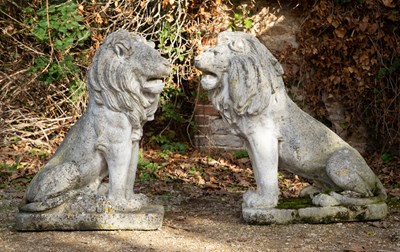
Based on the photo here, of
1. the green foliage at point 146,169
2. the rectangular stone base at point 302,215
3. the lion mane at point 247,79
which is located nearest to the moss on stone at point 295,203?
the rectangular stone base at point 302,215

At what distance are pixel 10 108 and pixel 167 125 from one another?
2.20 metres

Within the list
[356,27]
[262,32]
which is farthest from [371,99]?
[262,32]

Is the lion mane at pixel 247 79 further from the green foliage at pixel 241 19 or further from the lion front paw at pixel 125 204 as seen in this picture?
the green foliage at pixel 241 19

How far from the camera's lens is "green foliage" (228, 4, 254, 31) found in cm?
864

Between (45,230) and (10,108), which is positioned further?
(10,108)

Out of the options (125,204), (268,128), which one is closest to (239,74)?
(268,128)

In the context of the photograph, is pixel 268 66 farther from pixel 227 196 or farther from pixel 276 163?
pixel 227 196

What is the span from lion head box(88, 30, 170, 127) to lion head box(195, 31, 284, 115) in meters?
0.40

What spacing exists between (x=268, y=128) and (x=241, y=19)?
3.62 m

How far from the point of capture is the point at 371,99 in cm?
838

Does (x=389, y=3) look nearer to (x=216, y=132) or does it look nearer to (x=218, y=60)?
(x=216, y=132)

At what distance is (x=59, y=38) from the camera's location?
8.96 meters

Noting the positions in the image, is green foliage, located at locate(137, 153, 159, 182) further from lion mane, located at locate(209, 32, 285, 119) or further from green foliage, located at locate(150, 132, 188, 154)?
lion mane, located at locate(209, 32, 285, 119)

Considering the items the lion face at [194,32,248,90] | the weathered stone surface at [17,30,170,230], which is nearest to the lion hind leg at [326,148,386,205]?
the lion face at [194,32,248,90]
